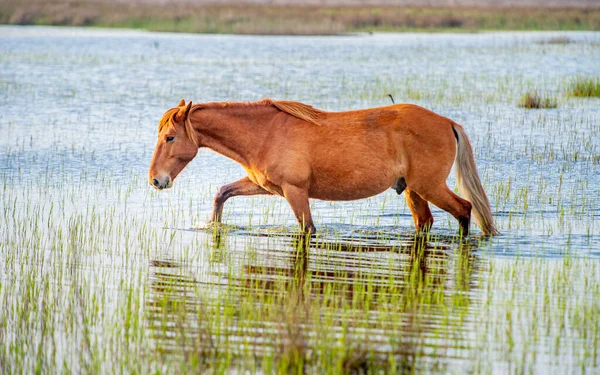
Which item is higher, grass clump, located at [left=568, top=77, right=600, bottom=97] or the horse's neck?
grass clump, located at [left=568, top=77, right=600, bottom=97]

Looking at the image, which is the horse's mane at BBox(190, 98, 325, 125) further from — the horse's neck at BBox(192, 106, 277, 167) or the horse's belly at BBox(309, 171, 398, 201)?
the horse's belly at BBox(309, 171, 398, 201)

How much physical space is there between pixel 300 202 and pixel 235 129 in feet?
3.13

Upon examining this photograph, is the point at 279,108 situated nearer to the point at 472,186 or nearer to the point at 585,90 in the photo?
the point at 472,186

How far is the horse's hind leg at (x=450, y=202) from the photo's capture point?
8844 millimetres

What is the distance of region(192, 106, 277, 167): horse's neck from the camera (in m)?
8.83

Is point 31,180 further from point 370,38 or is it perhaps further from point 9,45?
point 370,38

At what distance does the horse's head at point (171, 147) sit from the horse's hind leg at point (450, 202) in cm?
232

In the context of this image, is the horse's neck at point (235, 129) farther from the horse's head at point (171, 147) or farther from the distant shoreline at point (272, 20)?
the distant shoreline at point (272, 20)

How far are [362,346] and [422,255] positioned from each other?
9.59 feet

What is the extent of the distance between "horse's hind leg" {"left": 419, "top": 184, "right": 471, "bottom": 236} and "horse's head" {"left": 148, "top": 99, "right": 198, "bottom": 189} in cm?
232

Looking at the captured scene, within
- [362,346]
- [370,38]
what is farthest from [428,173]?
[370,38]

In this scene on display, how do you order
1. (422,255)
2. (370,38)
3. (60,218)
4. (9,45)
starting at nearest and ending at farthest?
(422,255) → (60,218) → (9,45) → (370,38)

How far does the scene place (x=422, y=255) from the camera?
828cm

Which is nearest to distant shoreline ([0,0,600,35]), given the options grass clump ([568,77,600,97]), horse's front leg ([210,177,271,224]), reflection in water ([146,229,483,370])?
grass clump ([568,77,600,97])
